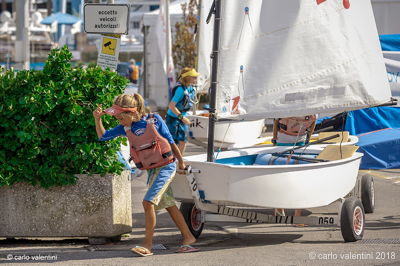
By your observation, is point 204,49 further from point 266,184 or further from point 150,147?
point 266,184

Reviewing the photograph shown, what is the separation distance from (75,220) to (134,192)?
3.61 m

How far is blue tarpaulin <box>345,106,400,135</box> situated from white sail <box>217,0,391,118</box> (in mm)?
7297

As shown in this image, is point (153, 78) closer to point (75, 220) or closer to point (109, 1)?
point (109, 1)

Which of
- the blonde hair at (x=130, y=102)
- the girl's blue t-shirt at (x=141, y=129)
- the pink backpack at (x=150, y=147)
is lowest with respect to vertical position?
the pink backpack at (x=150, y=147)

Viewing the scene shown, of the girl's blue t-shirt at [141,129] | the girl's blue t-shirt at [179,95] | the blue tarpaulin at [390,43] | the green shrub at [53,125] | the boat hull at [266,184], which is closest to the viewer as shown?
the boat hull at [266,184]

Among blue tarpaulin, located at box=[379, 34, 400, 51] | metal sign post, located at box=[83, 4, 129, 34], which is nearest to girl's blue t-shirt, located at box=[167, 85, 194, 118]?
metal sign post, located at box=[83, 4, 129, 34]

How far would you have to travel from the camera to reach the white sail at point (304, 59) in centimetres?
884

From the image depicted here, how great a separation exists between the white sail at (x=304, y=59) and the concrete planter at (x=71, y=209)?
1572 millimetres

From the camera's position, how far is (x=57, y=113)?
8555 millimetres

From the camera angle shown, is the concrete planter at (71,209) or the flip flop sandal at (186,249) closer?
the flip flop sandal at (186,249)

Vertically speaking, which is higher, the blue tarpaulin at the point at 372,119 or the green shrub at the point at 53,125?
the green shrub at the point at 53,125

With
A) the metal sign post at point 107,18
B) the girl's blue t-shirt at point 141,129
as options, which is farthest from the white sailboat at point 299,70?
the metal sign post at point 107,18

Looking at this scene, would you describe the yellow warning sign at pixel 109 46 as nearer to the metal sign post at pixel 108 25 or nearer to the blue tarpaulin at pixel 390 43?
the metal sign post at pixel 108 25

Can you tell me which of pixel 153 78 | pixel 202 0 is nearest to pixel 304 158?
pixel 202 0
